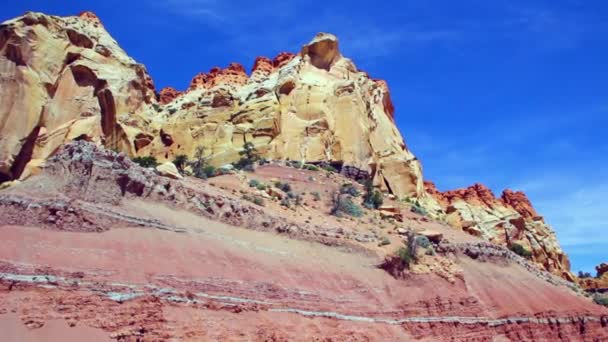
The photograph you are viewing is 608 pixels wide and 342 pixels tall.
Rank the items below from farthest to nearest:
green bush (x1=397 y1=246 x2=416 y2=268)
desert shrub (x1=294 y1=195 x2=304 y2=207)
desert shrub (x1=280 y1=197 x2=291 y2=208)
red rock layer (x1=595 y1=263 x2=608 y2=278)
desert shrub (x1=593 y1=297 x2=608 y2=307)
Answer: red rock layer (x1=595 y1=263 x2=608 y2=278), desert shrub (x1=593 y1=297 x2=608 y2=307), desert shrub (x1=294 y1=195 x2=304 y2=207), desert shrub (x1=280 y1=197 x2=291 y2=208), green bush (x1=397 y1=246 x2=416 y2=268)

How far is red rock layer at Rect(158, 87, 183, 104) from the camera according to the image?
243 ft

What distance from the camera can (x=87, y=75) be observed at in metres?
52.1

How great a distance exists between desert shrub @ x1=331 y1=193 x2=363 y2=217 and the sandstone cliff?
1014cm

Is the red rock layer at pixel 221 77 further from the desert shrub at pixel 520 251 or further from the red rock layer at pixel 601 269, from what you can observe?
the red rock layer at pixel 601 269

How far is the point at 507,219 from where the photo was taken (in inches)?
2918

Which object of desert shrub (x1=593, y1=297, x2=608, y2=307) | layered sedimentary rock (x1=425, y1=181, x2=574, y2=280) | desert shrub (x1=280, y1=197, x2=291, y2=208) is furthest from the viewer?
layered sedimentary rock (x1=425, y1=181, x2=574, y2=280)

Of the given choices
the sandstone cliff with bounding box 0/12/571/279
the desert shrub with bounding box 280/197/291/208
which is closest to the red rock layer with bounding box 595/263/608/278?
the sandstone cliff with bounding box 0/12/571/279

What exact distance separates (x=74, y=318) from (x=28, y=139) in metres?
34.8

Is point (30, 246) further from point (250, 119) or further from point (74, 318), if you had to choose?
point (250, 119)

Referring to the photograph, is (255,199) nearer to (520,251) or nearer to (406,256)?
(406,256)

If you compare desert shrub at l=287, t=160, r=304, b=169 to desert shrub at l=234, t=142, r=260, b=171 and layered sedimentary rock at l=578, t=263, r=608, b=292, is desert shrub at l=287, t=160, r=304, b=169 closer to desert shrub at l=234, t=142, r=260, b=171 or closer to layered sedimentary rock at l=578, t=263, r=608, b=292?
desert shrub at l=234, t=142, r=260, b=171

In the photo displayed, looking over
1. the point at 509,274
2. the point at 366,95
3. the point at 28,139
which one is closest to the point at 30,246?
the point at 509,274

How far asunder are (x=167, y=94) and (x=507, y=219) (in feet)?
140

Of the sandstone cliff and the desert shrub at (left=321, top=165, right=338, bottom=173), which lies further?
the desert shrub at (left=321, top=165, right=338, bottom=173)
